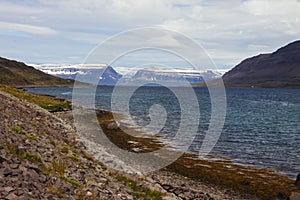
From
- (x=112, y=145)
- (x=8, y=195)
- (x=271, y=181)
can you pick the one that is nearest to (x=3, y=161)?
(x=8, y=195)

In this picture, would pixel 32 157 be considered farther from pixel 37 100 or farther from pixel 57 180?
pixel 37 100

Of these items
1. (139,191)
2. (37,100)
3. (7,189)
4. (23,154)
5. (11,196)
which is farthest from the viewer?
(37,100)

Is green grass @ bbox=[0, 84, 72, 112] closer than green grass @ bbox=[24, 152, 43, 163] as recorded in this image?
No

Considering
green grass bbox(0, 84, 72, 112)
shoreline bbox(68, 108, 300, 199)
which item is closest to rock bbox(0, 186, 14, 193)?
shoreline bbox(68, 108, 300, 199)

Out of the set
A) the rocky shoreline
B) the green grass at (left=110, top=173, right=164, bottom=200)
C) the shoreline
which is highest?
the rocky shoreline

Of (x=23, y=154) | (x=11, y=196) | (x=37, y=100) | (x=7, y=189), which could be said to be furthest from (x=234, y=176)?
(x=37, y=100)

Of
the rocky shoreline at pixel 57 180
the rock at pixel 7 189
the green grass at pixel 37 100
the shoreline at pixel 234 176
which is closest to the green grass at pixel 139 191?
the rocky shoreline at pixel 57 180

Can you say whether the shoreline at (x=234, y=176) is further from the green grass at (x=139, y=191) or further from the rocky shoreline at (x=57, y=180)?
the green grass at (x=139, y=191)

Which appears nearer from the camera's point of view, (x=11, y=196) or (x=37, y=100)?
(x=11, y=196)

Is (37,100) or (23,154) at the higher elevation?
(37,100)

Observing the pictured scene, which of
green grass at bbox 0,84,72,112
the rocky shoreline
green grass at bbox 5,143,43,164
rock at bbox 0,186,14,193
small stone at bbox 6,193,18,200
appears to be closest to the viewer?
small stone at bbox 6,193,18,200

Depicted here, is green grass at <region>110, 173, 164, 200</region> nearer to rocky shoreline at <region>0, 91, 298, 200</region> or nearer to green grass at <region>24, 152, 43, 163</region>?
rocky shoreline at <region>0, 91, 298, 200</region>

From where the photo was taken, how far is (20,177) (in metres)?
12.6

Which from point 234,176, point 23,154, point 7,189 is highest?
point 23,154
